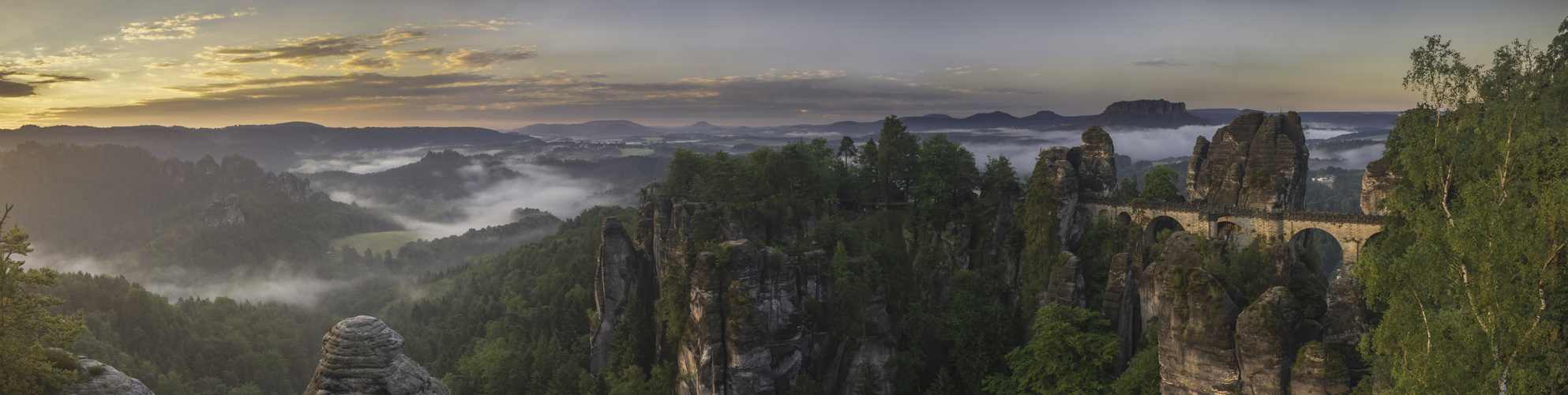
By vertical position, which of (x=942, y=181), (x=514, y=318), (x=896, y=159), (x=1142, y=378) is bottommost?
(x=514, y=318)

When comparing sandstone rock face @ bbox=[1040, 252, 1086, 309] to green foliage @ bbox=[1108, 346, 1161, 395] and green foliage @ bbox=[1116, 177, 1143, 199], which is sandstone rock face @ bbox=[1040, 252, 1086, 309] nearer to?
green foliage @ bbox=[1108, 346, 1161, 395]

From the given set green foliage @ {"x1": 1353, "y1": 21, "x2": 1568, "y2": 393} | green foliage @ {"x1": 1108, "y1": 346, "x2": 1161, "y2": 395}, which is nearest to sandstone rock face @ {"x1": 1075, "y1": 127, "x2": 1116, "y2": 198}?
green foliage @ {"x1": 1108, "y1": 346, "x2": 1161, "y2": 395}

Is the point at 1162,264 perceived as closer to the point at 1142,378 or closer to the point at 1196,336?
the point at 1142,378

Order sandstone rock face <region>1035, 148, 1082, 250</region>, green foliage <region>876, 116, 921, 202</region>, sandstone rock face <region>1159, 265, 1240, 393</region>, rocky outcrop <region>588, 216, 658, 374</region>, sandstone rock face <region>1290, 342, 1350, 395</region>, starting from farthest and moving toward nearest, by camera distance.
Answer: rocky outcrop <region>588, 216, 658, 374</region>
green foliage <region>876, 116, 921, 202</region>
sandstone rock face <region>1035, 148, 1082, 250</region>
sandstone rock face <region>1159, 265, 1240, 393</region>
sandstone rock face <region>1290, 342, 1350, 395</region>

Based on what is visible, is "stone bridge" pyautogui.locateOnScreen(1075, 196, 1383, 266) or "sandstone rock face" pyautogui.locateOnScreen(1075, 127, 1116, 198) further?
"sandstone rock face" pyautogui.locateOnScreen(1075, 127, 1116, 198)

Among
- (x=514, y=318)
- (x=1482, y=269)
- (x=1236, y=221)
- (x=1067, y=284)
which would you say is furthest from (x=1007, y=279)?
(x=514, y=318)

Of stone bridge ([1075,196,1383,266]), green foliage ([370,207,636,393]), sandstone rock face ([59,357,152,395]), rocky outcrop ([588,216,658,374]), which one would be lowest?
green foliage ([370,207,636,393])

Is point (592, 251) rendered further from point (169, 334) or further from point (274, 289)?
point (274, 289)
